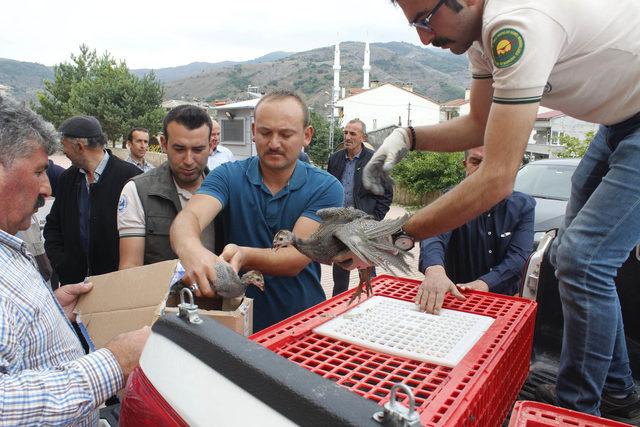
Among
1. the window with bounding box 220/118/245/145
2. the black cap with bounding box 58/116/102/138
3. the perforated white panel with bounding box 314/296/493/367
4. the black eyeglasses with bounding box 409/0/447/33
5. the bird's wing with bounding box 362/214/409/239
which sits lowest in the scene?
the window with bounding box 220/118/245/145

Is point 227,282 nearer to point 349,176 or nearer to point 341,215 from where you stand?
point 341,215

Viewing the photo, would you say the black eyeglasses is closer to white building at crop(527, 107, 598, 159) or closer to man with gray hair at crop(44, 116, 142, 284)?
man with gray hair at crop(44, 116, 142, 284)

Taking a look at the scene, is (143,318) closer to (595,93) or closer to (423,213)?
(423,213)

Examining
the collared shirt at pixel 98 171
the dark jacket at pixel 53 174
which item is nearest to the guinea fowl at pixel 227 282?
the collared shirt at pixel 98 171

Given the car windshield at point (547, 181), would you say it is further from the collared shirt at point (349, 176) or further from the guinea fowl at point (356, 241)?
the guinea fowl at point (356, 241)

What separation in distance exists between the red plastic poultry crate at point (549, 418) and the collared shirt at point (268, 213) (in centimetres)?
149

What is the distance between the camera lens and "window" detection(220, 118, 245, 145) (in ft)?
69.6

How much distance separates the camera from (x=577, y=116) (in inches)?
76.7

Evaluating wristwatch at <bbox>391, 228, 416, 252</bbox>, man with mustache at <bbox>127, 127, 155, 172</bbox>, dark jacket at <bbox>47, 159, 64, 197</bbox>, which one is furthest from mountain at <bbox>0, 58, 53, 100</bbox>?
wristwatch at <bbox>391, 228, 416, 252</bbox>

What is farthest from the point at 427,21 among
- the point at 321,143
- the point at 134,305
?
the point at 321,143

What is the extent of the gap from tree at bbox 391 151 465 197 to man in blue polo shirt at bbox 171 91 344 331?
14002mm

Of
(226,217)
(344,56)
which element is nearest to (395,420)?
(226,217)

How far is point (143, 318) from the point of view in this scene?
180 centimetres

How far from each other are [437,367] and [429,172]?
16.0 meters
